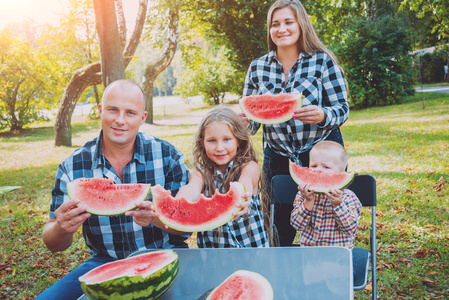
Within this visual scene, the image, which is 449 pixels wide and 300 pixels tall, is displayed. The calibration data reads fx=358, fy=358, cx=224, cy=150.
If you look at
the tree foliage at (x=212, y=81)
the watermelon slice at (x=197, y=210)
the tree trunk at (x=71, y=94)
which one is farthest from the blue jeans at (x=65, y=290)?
the tree foliage at (x=212, y=81)

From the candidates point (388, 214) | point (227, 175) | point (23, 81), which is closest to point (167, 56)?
point (23, 81)

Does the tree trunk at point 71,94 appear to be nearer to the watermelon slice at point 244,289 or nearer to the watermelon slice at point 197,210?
the watermelon slice at point 197,210

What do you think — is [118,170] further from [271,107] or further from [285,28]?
[285,28]

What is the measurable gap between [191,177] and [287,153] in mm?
969

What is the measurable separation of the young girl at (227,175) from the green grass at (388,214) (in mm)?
1734

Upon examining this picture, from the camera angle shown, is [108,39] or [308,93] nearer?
[308,93]

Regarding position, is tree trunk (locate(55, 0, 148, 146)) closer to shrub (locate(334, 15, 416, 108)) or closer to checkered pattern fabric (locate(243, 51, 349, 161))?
checkered pattern fabric (locate(243, 51, 349, 161))

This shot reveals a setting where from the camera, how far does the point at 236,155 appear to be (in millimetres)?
2836

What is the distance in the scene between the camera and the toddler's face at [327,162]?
2.67 metres

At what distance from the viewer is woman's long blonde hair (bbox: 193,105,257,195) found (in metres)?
2.73

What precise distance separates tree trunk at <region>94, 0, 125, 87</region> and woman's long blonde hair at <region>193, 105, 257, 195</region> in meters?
6.63

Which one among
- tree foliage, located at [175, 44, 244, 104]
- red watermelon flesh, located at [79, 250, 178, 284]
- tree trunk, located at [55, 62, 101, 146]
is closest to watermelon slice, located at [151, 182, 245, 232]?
red watermelon flesh, located at [79, 250, 178, 284]

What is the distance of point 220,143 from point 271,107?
600 millimetres

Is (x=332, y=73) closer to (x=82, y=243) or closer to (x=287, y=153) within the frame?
(x=287, y=153)
